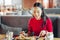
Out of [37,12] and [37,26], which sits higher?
[37,12]

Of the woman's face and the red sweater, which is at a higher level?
the woman's face

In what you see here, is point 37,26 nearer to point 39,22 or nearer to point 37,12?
point 39,22

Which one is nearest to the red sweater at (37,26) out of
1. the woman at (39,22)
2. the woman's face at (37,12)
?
the woman at (39,22)

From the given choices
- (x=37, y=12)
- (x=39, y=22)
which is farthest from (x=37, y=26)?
(x=37, y=12)

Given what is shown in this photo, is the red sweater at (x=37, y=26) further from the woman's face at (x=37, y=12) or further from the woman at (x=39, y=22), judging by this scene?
the woman's face at (x=37, y=12)

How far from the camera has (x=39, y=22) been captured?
228 cm

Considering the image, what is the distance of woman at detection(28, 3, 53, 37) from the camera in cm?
212

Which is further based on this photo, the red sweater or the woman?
the red sweater

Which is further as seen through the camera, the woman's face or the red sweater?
the red sweater

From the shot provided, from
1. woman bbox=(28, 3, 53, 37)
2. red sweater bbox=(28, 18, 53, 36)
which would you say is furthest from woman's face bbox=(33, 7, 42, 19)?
red sweater bbox=(28, 18, 53, 36)

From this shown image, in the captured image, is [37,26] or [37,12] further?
[37,26]

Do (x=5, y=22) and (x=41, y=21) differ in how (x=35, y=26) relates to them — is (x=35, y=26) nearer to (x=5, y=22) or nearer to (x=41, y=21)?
(x=41, y=21)

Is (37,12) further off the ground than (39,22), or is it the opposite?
(37,12)

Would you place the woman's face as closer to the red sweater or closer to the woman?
the woman
